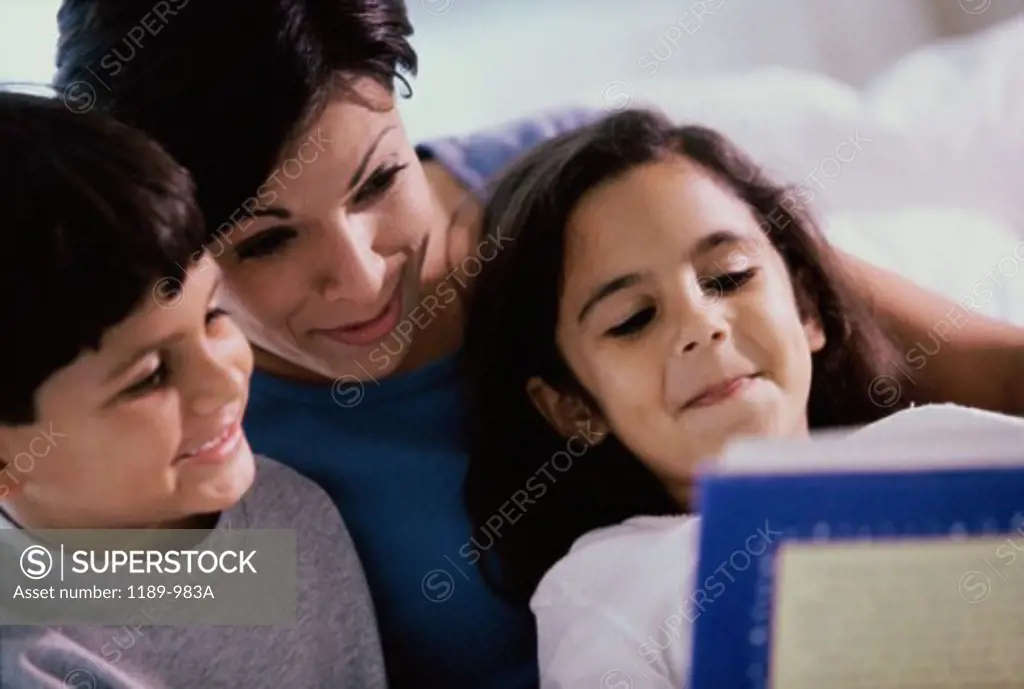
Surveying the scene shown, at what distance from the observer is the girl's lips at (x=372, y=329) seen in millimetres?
695

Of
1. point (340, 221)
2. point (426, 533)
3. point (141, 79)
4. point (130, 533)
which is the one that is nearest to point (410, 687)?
point (426, 533)

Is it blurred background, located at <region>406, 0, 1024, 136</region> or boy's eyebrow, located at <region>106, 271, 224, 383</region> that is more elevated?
blurred background, located at <region>406, 0, 1024, 136</region>

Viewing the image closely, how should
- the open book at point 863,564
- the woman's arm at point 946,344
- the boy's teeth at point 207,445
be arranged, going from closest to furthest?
the open book at point 863,564
the boy's teeth at point 207,445
the woman's arm at point 946,344

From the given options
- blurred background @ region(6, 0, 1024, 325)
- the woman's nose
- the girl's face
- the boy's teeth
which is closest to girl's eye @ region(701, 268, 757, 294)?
the girl's face

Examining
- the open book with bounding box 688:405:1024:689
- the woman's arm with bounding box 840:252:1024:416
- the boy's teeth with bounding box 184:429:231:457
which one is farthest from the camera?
the woman's arm with bounding box 840:252:1024:416

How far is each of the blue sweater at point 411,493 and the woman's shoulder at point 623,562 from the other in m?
0.05

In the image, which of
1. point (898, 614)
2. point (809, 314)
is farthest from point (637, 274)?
point (898, 614)

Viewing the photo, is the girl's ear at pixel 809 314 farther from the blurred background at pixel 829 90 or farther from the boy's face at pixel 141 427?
the boy's face at pixel 141 427

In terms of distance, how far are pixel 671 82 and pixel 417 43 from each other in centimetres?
19

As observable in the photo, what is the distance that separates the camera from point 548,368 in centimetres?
71

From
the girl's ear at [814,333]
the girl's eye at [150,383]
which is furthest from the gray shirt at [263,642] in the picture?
the girl's ear at [814,333]

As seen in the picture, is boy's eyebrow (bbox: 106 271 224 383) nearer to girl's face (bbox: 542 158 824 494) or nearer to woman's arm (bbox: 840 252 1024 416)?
girl's face (bbox: 542 158 824 494)

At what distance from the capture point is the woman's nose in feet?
2.13

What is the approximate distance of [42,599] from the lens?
0.63 m
